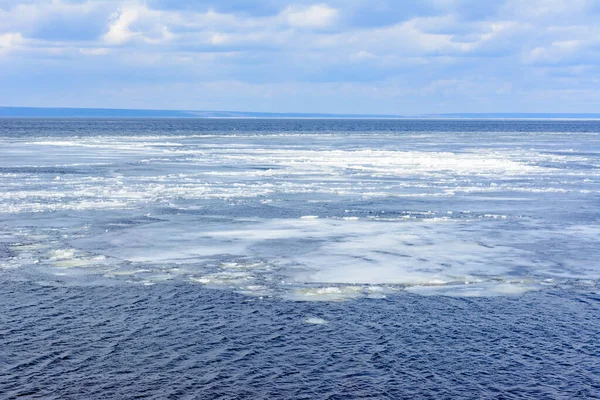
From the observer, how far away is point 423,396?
12.0 m

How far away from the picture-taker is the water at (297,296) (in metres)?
12.6

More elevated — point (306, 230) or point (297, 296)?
point (306, 230)

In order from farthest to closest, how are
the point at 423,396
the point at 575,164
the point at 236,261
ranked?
the point at 575,164, the point at 236,261, the point at 423,396

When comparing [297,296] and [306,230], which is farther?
[306,230]

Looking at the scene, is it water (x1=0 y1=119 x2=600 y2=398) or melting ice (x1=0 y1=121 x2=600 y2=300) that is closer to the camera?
water (x1=0 y1=119 x2=600 y2=398)

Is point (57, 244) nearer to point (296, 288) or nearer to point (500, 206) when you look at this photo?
point (296, 288)

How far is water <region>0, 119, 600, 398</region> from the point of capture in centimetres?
1261

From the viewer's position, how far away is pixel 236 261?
19922 millimetres

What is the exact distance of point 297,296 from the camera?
16.7 m

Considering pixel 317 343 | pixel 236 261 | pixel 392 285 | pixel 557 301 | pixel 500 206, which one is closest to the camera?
pixel 317 343

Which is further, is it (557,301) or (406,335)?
(557,301)

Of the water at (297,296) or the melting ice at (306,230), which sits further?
the melting ice at (306,230)

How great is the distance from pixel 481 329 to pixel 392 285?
124 inches

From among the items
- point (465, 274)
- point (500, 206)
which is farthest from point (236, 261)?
point (500, 206)
